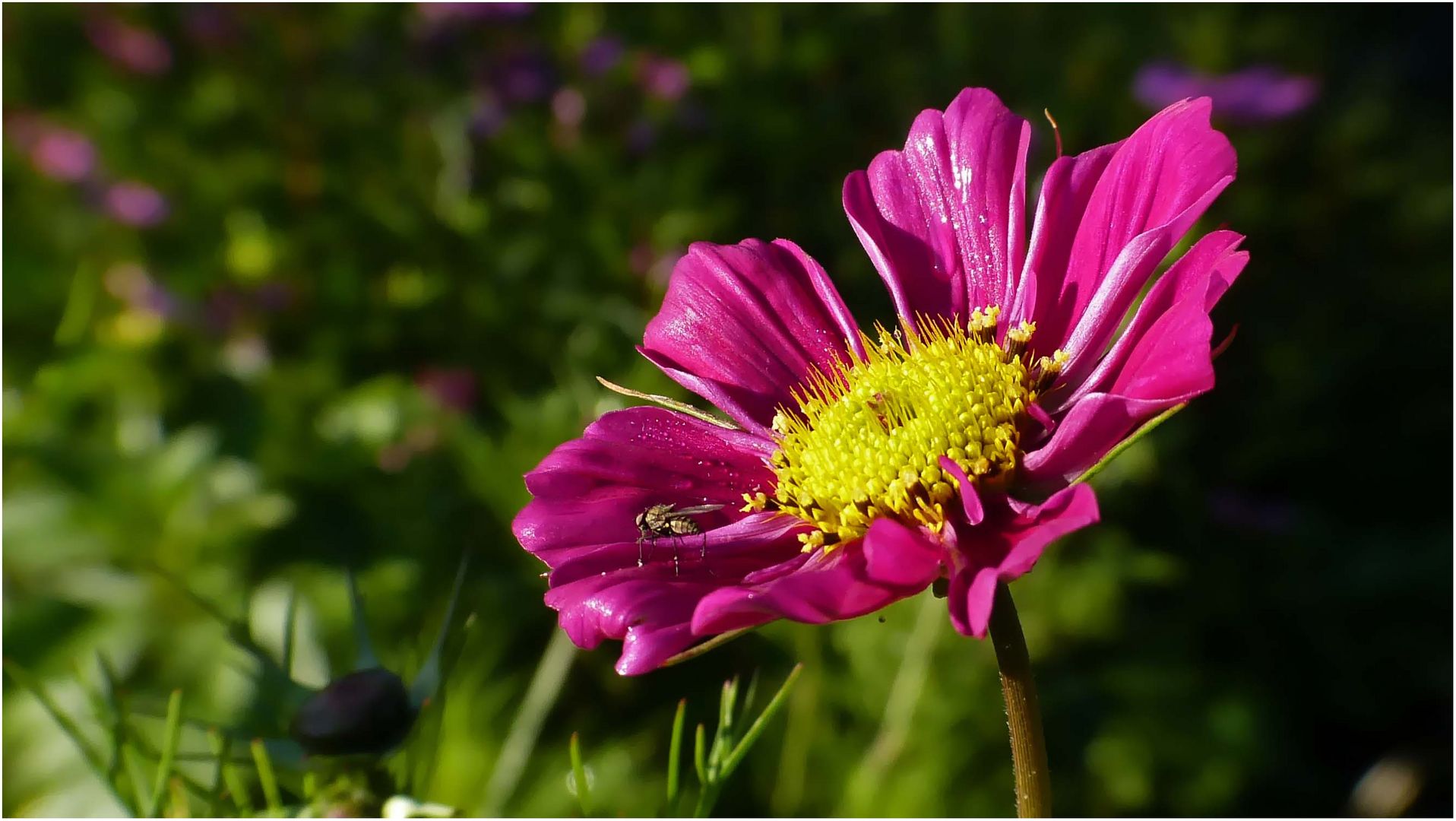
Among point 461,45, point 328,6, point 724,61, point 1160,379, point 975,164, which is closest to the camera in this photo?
point 1160,379

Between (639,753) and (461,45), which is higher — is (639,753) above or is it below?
below

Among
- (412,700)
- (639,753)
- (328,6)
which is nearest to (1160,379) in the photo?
(412,700)

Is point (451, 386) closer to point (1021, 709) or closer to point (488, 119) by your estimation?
point (488, 119)

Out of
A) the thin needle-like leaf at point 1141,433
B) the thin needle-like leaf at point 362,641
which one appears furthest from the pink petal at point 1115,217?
the thin needle-like leaf at point 362,641

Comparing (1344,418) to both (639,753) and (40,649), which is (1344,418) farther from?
(40,649)

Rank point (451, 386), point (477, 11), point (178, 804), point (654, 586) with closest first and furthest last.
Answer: point (654, 586), point (178, 804), point (451, 386), point (477, 11)

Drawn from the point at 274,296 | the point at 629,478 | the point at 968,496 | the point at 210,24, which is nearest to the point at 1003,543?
the point at 968,496
